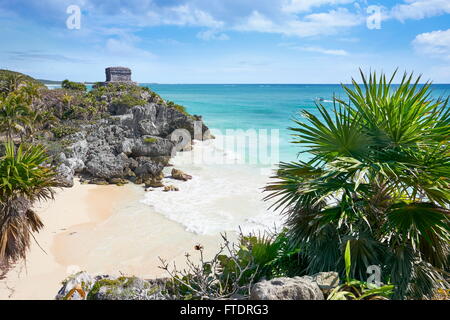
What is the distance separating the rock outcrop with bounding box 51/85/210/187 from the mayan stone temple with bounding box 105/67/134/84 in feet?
81.7

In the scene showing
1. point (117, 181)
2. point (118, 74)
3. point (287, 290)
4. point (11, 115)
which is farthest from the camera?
point (118, 74)

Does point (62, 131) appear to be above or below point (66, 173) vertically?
above

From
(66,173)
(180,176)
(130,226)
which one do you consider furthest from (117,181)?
(130,226)

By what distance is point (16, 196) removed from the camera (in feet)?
22.9

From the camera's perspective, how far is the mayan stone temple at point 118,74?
54997mm

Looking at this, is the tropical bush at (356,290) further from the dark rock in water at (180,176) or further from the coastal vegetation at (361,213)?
the dark rock in water at (180,176)

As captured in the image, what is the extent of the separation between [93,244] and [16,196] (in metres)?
4.27

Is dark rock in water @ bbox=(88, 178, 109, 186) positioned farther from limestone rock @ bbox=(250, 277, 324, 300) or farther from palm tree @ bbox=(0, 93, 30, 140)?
limestone rock @ bbox=(250, 277, 324, 300)

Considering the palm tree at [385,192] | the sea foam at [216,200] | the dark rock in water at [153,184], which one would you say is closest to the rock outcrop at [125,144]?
the dark rock in water at [153,184]

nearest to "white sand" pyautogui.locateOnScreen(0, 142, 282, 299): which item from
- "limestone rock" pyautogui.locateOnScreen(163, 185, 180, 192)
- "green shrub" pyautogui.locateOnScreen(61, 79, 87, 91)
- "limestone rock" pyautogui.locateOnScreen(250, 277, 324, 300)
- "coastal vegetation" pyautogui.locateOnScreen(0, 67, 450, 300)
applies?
"limestone rock" pyautogui.locateOnScreen(163, 185, 180, 192)

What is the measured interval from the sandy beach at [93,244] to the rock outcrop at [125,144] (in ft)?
6.33

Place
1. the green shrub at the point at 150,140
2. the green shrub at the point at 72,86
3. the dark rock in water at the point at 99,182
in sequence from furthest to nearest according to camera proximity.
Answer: the green shrub at the point at 72,86
the green shrub at the point at 150,140
the dark rock in water at the point at 99,182

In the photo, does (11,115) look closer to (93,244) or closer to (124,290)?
(93,244)
